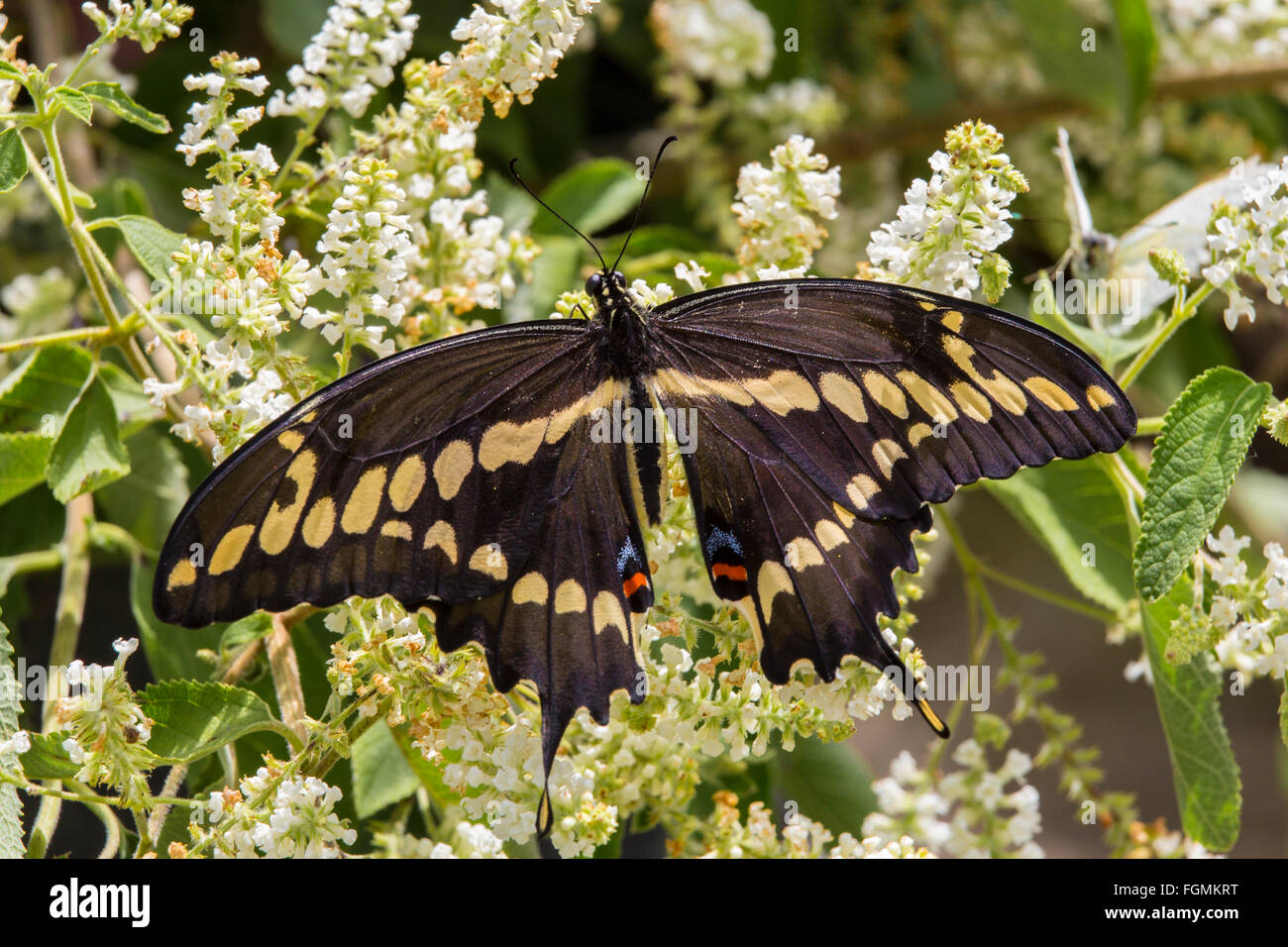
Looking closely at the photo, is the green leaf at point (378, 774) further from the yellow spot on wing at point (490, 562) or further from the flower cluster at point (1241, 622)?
the flower cluster at point (1241, 622)

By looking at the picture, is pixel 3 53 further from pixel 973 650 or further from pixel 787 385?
pixel 973 650

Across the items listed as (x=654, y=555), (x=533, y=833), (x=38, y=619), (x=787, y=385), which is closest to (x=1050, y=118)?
(x=787, y=385)

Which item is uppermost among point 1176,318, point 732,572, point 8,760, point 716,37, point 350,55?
point 716,37

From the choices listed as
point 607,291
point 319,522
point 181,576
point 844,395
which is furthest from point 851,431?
point 181,576

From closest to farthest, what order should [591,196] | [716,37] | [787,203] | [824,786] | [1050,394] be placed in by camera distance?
[1050,394]
[787,203]
[824,786]
[591,196]
[716,37]

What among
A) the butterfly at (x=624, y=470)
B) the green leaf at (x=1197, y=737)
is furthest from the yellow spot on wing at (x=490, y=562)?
the green leaf at (x=1197, y=737)

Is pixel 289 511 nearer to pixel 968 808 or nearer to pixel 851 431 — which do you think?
pixel 851 431

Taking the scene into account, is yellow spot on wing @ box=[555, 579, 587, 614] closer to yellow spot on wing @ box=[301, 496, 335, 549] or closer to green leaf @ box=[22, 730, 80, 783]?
yellow spot on wing @ box=[301, 496, 335, 549]
